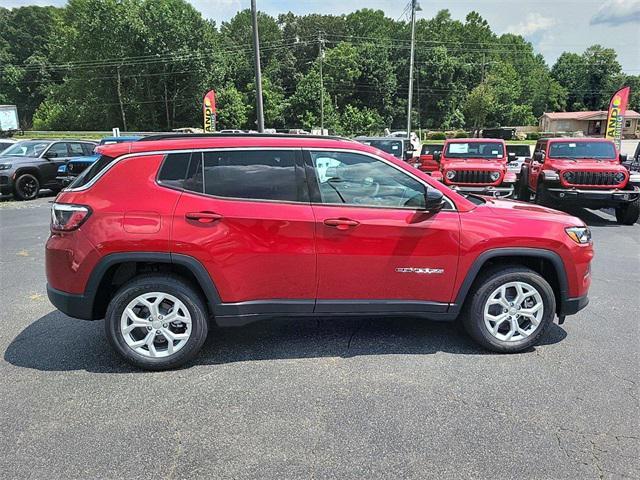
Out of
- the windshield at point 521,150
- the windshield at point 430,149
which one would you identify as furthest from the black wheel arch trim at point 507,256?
the windshield at point 521,150

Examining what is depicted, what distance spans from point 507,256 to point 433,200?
0.81 m

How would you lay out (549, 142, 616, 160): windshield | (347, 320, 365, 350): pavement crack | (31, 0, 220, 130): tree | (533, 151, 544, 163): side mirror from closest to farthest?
(347, 320, 365, 350): pavement crack → (549, 142, 616, 160): windshield → (533, 151, 544, 163): side mirror → (31, 0, 220, 130): tree

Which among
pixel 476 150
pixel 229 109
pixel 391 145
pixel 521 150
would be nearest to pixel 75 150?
pixel 391 145

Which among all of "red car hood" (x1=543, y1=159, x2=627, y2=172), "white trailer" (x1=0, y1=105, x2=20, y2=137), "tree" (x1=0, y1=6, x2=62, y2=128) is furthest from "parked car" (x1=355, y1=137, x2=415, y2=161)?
"tree" (x1=0, y1=6, x2=62, y2=128)

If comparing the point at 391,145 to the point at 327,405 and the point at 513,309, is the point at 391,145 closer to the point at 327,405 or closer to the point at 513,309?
the point at 513,309

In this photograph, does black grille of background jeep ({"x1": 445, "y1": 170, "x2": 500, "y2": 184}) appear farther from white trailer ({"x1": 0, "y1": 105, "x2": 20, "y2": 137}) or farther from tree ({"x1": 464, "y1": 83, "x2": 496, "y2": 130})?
tree ({"x1": 464, "y1": 83, "x2": 496, "y2": 130})

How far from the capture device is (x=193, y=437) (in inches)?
113

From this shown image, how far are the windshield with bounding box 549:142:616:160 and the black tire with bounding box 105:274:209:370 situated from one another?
1046 centimetres

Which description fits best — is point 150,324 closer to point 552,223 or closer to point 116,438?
point 116,438

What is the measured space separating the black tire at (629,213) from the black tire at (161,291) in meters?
10.1

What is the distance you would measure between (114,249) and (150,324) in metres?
0.62

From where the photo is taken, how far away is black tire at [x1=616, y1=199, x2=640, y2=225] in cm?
1027

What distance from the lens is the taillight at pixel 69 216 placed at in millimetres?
3543

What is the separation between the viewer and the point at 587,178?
1048cm
